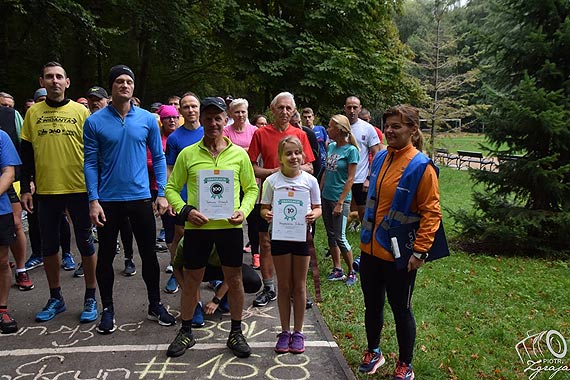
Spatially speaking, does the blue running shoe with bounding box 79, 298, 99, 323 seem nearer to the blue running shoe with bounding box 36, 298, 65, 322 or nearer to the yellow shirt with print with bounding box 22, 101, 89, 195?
the blue running shoe with bounding box 36, 298, 65, 322

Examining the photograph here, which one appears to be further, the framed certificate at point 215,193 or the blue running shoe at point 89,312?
the blue running shoe at point 89,312

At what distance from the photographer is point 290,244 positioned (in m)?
3.89

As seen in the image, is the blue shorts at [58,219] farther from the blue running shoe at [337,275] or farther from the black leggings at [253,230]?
the blue running shoe at [337,275]

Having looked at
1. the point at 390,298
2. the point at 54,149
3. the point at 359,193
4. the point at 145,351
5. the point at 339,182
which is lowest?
the point at 145,351

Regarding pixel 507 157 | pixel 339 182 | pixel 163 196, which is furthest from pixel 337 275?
pixel 507 157

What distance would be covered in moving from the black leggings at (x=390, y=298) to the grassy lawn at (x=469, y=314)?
0.34m

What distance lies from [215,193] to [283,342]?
1.42 metres

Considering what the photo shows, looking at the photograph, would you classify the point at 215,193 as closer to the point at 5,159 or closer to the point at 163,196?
the point at 163,196

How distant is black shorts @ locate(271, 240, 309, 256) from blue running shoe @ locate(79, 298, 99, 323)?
6.62ft

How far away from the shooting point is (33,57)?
14.4 m

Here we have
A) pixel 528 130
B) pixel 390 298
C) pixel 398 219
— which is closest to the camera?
pixel 398 219

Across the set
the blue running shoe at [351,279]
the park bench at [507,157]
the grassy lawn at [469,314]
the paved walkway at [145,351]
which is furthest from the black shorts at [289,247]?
the park bench at [507,157]

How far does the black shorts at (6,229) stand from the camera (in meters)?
4.25

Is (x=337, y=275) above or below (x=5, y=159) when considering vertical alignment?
below
